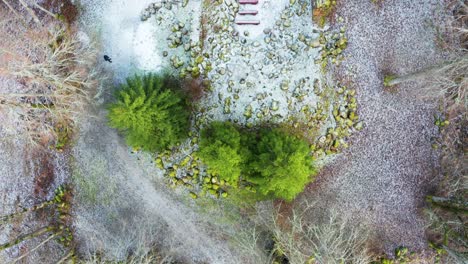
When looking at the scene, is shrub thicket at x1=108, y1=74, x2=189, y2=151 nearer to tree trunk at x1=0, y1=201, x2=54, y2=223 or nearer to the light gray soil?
the light gray soil

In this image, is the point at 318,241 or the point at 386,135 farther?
the point at 386,135

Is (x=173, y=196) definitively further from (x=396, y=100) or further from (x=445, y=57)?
(x=445, y=57)

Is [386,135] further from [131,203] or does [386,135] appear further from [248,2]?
[131,203]

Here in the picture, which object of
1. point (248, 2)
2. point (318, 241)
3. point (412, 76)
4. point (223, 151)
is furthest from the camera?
point (248, 2)

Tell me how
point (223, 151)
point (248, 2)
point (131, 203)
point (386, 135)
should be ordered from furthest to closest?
point (131, 203) < point (386, 135) < point (248, 2) < point (223, 151)

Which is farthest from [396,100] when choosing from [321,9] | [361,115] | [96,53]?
[96,53]

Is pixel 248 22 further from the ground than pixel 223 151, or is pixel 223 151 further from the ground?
pixel 248 22

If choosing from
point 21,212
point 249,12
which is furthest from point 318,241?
point 21,212

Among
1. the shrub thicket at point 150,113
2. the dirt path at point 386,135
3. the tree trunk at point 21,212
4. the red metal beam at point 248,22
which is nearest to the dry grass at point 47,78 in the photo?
the shrub thicket at point 150,113
